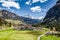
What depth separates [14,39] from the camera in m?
33.8

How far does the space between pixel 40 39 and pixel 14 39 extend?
239 inches

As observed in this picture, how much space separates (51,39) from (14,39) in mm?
8310

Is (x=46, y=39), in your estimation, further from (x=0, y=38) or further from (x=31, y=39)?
(x=0, y=38)

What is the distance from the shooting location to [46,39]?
3609 cm

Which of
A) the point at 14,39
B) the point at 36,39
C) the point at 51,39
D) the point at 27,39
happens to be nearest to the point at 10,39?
the point at 14,39

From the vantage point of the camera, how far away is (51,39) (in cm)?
3616

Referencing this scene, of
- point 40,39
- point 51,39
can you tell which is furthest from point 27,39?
point 51,39

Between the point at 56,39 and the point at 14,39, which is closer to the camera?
the point at 14,39

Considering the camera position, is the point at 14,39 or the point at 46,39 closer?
the point at 14,39

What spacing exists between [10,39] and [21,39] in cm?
237

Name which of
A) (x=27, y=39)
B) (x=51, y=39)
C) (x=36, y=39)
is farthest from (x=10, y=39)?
(x=51, y=39)

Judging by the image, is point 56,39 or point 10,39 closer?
point 10,39

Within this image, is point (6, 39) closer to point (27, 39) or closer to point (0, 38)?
point (0, 38)

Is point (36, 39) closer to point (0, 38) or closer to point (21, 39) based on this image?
point (21, 39)
